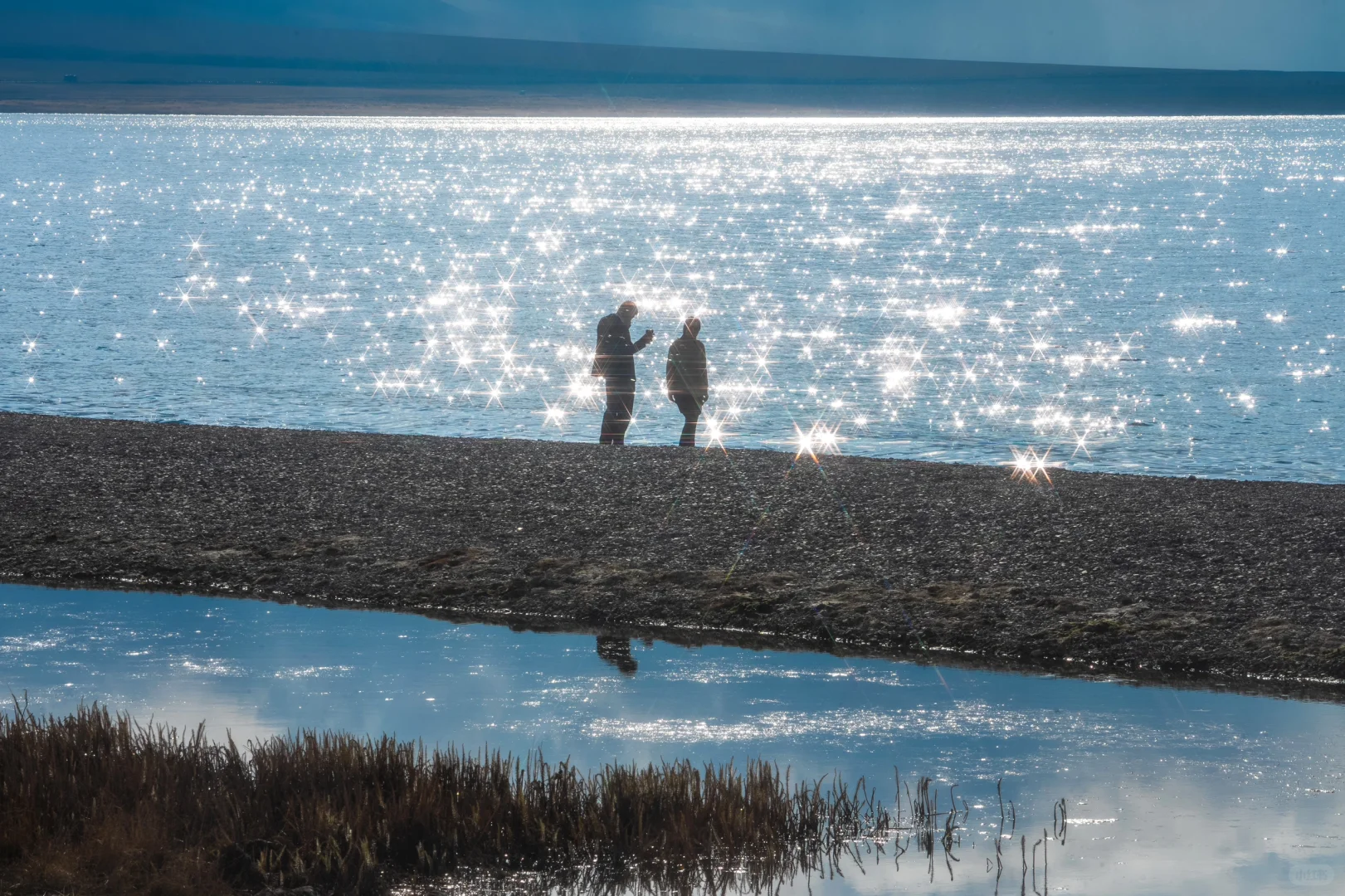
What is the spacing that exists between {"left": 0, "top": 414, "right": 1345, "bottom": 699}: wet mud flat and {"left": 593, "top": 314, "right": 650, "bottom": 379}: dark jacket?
1.68 metres

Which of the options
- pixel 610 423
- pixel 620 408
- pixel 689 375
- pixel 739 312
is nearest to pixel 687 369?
pixel 689 375

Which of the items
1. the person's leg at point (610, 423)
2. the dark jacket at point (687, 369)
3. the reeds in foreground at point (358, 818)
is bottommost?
the reeds in foreground at point (358, 818)

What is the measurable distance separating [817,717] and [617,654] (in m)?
1.74

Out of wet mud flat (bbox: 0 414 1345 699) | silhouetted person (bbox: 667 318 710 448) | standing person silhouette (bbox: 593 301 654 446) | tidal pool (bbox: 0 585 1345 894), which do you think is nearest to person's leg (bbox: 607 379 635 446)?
standing person silhouette (bbox: 593 301 654 446)

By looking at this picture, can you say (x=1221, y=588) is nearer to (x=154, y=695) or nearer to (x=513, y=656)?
(x=513, y=656)

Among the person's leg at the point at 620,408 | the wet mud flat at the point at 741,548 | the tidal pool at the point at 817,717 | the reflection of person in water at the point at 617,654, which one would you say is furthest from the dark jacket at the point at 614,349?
the reflection of person in water at the point at 617,654

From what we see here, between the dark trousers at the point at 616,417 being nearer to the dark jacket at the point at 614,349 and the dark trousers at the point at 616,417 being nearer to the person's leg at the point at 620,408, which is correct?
the person's leg at the point at 620,408

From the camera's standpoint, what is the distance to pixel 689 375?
1766 centimetres

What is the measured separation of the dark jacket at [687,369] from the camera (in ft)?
57.1

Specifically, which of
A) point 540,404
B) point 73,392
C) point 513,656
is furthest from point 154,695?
point 73,392

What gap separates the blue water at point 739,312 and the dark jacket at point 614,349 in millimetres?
5624

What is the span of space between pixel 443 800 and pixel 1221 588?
6229 millimetres

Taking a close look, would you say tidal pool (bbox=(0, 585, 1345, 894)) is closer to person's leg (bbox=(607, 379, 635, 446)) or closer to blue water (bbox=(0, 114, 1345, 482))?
person's leg (bbox=(607, 379, 635, 446))

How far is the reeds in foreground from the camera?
6.32 meters
